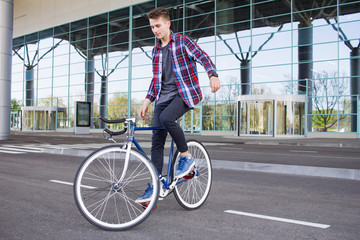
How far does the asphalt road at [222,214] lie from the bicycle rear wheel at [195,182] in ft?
0.37

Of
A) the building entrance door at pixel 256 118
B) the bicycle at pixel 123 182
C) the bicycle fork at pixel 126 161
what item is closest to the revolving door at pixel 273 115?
the building entrance door at pixel 256 118

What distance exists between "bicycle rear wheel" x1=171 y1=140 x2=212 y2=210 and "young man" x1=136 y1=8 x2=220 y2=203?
16 cm

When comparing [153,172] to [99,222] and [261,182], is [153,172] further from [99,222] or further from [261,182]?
[261,182]

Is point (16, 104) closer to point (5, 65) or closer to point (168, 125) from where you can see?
point (5, 65)

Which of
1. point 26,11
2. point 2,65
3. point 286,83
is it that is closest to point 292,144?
point 286,83

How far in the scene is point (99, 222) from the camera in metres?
3.05

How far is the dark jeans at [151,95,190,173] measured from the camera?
356cm

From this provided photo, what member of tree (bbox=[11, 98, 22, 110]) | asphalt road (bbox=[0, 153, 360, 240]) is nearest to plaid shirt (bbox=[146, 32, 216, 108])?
asphalt road (bbox=[0, 153, 360, 240])

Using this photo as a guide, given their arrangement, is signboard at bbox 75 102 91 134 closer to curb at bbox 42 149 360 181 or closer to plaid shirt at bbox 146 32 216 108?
curb at bbox 42 149 360 181

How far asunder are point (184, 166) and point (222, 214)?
0.62m

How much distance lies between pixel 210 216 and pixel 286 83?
25.6 metres

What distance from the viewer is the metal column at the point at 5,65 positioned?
20.0m

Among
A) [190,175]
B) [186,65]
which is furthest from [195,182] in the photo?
[186,65]

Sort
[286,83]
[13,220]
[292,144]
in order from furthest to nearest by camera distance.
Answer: [286,83] < [292,144] < [13,220]
